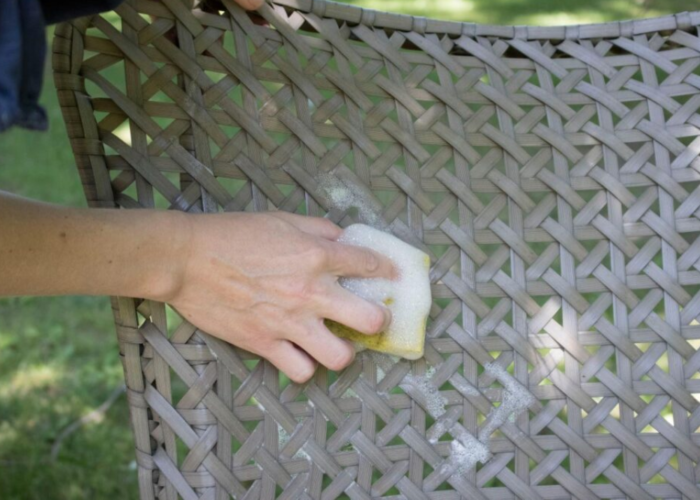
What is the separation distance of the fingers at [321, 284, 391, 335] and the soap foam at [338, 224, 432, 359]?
0.12 ft

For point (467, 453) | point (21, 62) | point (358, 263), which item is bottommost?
point (467, 453)

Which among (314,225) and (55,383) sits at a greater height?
(314,225)

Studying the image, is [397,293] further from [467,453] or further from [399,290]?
[467,453]

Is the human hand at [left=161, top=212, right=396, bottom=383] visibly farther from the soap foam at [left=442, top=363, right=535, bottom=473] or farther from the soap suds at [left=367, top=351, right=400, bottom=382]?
the soap foam at [left=442, top=363, right=535, bottom=473]

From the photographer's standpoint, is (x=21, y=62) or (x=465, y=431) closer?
(x=21, y=62)

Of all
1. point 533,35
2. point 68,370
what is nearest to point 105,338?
point 68,370

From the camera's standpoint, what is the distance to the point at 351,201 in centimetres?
105

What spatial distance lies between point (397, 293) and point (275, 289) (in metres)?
0.18

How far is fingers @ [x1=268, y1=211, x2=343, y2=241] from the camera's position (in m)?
0.95

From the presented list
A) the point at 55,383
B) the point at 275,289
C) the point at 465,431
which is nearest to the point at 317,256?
the point at 275,289

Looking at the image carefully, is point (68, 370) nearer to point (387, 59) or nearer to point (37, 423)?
point (37, 423)

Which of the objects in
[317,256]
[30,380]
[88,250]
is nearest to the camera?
[88,250]

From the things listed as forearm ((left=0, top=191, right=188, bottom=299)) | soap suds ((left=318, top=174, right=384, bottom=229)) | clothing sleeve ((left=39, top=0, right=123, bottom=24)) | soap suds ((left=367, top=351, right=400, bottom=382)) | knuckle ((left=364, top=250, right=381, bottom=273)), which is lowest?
soap suds ((left=367, top=351, right=400, bottom=382))

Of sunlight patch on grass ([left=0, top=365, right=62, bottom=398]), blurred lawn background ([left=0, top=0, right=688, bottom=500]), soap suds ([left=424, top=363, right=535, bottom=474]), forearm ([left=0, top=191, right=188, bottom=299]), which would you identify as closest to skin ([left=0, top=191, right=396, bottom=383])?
forearm ([left=0, top=191, right=188, bottom=299])
